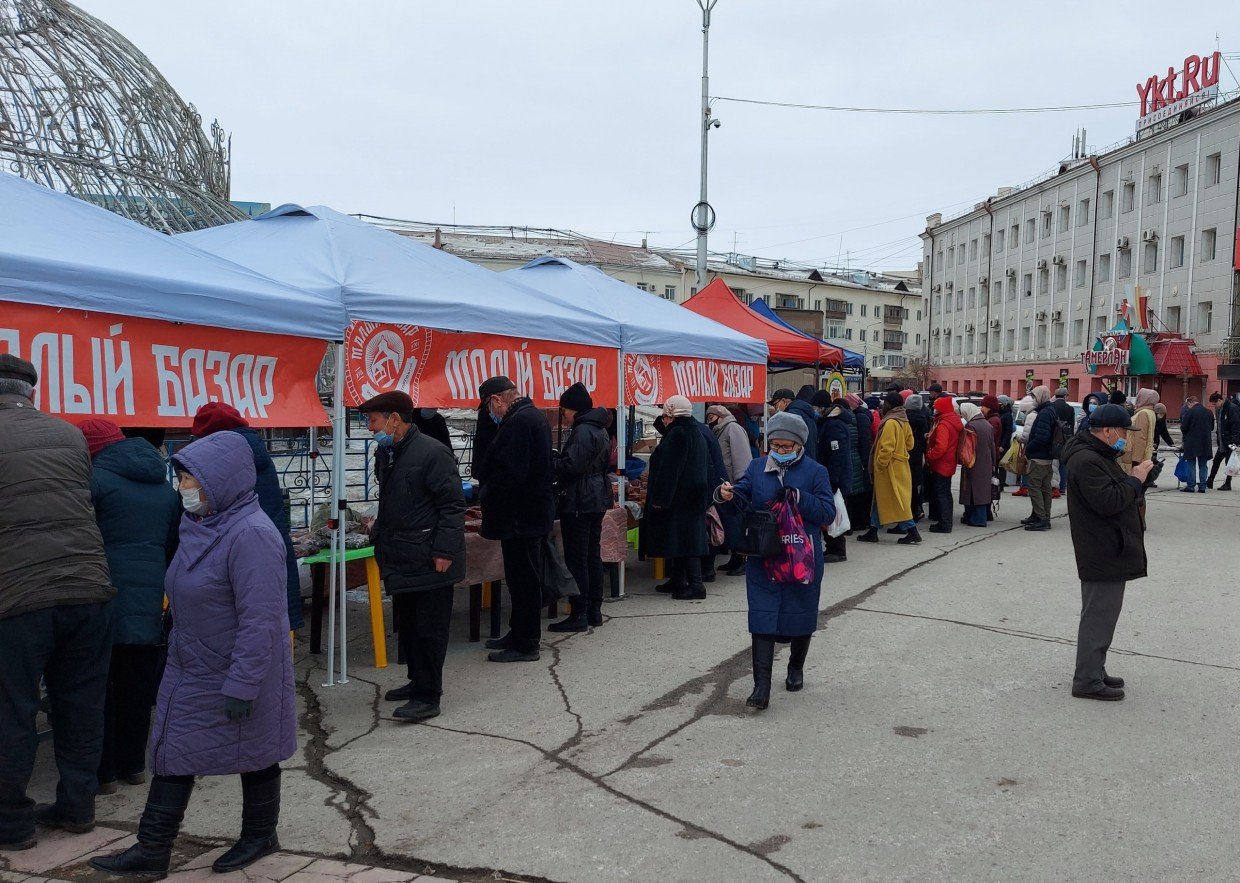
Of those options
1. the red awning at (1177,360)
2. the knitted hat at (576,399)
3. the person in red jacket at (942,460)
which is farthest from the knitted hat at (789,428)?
the red awning at (1177,360)

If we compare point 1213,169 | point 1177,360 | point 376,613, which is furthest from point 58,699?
point 1213,169

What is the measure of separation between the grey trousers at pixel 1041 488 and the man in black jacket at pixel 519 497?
28.1 feet

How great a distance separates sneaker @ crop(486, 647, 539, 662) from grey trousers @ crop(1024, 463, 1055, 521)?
858 centimetres

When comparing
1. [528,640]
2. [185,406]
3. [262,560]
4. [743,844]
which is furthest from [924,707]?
[185,406]

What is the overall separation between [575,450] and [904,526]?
635 cm

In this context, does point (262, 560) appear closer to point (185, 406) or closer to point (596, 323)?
point (185, 406)

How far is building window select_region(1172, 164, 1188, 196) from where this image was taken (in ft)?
134

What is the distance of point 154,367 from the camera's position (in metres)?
4.61

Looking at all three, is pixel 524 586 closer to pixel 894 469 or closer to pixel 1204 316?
pixel 894 469

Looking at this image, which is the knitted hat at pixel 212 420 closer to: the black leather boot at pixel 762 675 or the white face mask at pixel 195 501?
the white face mask at pixel 195 501

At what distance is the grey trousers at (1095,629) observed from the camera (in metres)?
5.49

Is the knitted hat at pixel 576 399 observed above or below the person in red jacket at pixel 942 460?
above

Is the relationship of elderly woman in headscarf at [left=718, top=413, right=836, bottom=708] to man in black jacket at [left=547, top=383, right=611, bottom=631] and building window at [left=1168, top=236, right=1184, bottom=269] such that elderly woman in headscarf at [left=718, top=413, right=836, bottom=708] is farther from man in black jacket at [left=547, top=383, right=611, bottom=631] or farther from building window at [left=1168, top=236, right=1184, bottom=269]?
building window at [left=1168, top=236, right=1184, bottom=269]

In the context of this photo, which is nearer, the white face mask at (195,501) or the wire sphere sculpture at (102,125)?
the white face mask at (195,501)
